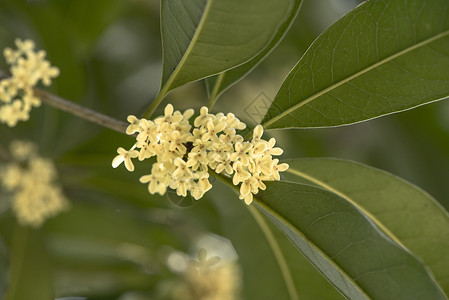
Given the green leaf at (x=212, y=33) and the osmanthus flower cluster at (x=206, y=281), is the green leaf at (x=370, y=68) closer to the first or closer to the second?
the green leaf at (x=212, y=33)

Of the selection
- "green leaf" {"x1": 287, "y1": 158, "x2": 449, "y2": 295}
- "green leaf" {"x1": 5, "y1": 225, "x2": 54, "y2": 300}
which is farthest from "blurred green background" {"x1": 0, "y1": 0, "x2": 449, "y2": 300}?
"green leaf" {"x1": 287, "y1": 158, "x2": 449, "y2": 295}

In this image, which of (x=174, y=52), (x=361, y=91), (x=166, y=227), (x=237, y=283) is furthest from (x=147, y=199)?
(x=361, y=91)

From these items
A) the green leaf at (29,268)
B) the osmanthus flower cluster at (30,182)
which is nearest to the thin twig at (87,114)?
the osmanthus flower cluster at (30,182)

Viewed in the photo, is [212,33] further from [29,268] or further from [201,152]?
[29,268]

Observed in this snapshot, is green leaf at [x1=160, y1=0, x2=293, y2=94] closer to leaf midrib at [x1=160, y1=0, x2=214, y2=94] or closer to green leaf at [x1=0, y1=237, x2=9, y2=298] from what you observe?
leaf midrib at [x1=160, y1=0, x2=214, y2=94]

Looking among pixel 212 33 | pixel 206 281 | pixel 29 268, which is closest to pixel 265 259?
pixel 212 33

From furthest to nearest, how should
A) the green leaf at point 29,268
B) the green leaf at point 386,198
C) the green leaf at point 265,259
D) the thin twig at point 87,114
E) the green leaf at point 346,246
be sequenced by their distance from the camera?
the green leaf at point 29,268 < the green leaf at point 265,259 < the green leaf at point 386,198 < the thin twig at point 87,114 < the green leaf at point 346,246
